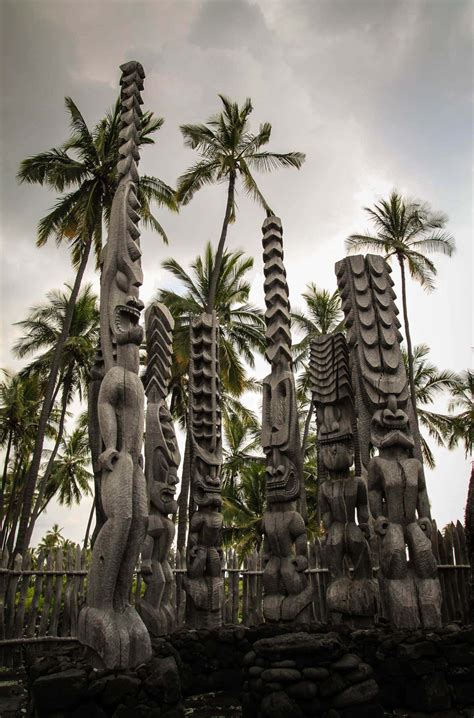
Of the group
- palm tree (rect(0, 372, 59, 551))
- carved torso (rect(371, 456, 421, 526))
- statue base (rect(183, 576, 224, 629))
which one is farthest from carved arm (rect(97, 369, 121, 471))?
palm tree (rect(0, 372, 59, 551))

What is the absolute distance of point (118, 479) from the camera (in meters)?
4.62

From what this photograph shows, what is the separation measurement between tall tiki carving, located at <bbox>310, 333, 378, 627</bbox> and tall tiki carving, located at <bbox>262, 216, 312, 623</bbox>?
36 centimetres

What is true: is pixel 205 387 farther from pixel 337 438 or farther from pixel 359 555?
pixel 359 555

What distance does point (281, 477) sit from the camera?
7.05 metres

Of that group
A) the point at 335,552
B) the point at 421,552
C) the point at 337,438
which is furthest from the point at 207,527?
the point at 421,552

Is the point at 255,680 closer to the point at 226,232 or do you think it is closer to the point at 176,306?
the point at 226,232

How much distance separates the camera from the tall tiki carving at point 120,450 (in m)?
4.21

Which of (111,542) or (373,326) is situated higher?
(373,326)

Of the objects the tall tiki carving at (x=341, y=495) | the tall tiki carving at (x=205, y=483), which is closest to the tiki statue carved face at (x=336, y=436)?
A: the tall tiki carving at (x=341, y=495)

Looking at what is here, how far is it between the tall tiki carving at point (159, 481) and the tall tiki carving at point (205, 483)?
1.27 ft

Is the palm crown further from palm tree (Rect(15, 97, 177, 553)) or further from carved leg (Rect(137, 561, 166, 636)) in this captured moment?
carved leg (Rect(137, 561, 166, 636))

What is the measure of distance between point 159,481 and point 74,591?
2636 millimetres

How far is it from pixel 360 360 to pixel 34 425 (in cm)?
1977

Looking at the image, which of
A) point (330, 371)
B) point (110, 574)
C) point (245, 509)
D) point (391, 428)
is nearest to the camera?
point (110, 574)
